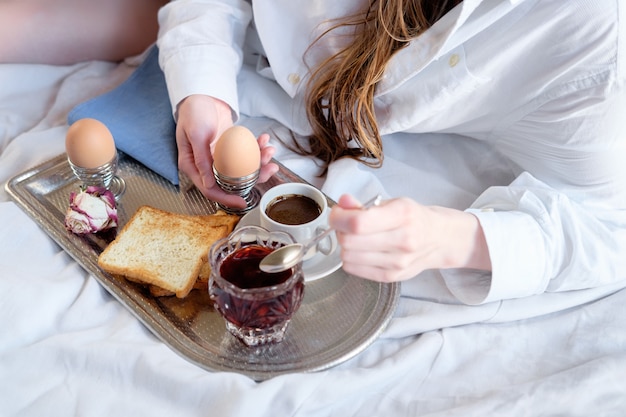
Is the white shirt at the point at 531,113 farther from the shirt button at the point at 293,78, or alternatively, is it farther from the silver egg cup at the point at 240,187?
the silver egg cup at the point at 240,187

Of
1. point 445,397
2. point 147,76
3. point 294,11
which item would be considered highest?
point 294,11

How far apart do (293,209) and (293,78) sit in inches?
11.0

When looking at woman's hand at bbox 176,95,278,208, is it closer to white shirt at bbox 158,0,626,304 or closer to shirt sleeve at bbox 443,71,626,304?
white shirt at bbox 158,0,626,304

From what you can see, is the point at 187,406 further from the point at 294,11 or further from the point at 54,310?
the point at 294,11

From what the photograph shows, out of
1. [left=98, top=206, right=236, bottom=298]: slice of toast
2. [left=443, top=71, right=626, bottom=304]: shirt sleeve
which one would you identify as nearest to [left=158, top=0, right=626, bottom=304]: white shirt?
[left=443, top=71, right=626, bottom=304]: shirt sleeve

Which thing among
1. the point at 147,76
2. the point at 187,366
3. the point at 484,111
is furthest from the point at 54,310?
the point at 484,111

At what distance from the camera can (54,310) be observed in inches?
30.3

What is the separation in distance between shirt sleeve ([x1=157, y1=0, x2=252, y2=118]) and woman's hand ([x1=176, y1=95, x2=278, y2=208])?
27mm

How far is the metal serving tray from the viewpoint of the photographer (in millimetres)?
742

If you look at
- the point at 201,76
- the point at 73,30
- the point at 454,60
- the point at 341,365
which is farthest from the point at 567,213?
the point at 73,30

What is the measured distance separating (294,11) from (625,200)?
1.88 ft

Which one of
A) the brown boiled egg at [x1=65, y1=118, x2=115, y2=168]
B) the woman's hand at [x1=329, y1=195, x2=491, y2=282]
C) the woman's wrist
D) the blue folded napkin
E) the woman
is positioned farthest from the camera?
the woman

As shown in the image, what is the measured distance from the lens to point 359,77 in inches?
36.6

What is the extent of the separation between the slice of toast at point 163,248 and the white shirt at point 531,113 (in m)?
0.24
